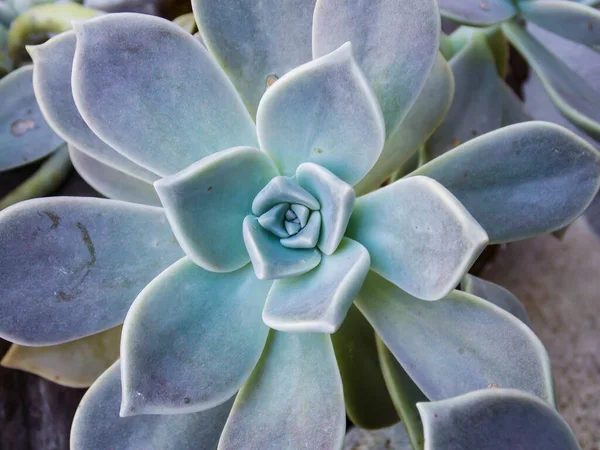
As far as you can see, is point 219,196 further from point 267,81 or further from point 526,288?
point 526,288

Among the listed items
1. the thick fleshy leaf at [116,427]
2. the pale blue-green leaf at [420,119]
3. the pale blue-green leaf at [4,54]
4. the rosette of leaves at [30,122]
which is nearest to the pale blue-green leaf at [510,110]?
the pale blue-green leaf at [420,119]

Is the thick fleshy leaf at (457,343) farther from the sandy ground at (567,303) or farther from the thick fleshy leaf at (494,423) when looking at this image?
the sandy ground at (567,303)

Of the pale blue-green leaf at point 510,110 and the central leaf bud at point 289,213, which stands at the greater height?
the central leaf bud at point 289,213

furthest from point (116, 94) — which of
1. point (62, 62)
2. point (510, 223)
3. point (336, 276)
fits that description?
point (510, 223)

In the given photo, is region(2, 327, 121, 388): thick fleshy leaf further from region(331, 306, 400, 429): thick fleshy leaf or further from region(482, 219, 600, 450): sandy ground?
region(482, 219, 600, 450): sandy ground

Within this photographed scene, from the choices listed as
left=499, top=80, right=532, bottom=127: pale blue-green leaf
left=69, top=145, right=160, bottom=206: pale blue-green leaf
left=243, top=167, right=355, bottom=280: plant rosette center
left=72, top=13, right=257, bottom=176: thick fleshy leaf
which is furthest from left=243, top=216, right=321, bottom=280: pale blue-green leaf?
A: left=499, top=80, right=532, bottom=127: pale blue-green leaf

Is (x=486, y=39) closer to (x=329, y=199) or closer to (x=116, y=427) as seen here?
(x=329, y=199)
